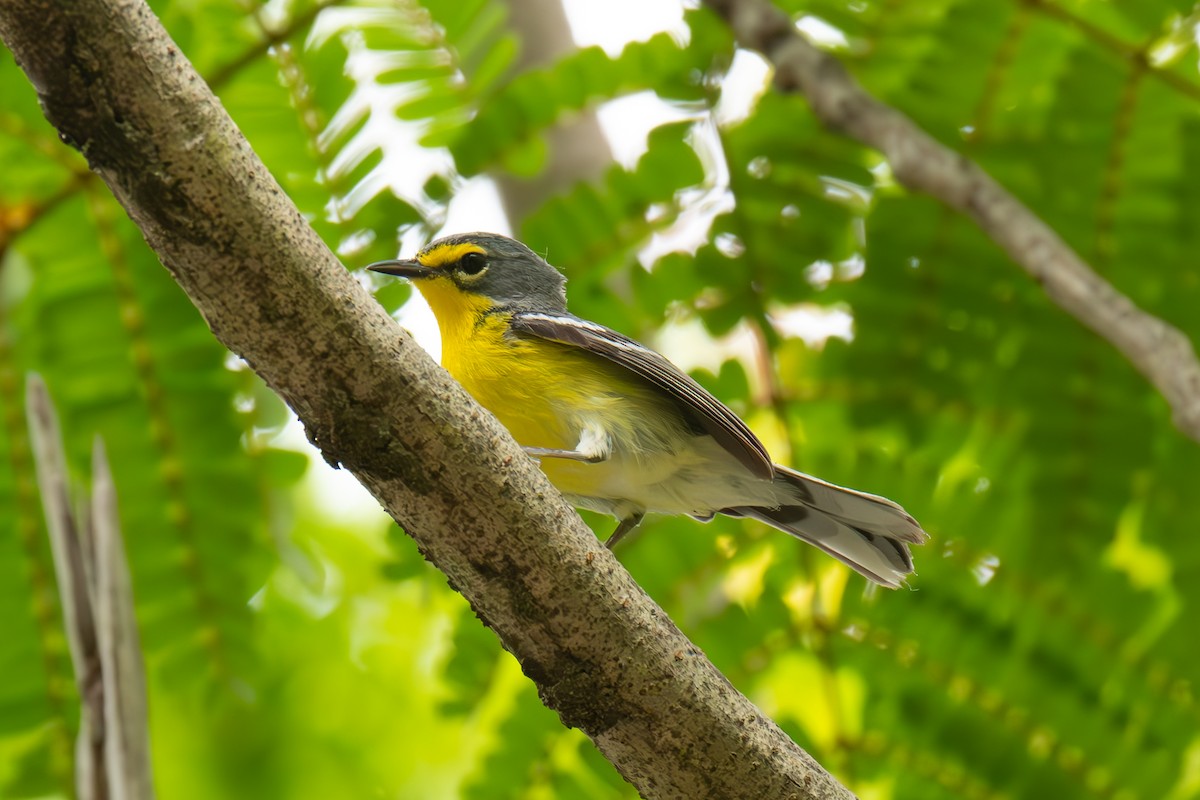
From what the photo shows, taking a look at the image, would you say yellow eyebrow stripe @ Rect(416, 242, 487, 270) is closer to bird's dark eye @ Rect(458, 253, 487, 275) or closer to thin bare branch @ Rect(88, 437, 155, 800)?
bird's dark eye @ Rect(458, 253, 487, 275)

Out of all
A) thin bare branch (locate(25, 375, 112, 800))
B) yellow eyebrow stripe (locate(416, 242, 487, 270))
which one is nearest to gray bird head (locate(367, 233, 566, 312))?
yellow eyebrow stripe (locate(416, 242, 487, 270))

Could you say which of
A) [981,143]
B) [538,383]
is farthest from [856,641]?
[981,143]

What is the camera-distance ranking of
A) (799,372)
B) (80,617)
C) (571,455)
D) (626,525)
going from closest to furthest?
(80,617)
(571,455)
(626,525)
(799,372)

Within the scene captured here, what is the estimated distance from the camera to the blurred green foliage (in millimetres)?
3529

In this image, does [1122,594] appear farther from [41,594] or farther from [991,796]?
[41,594]

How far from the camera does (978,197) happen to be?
3.15 metres

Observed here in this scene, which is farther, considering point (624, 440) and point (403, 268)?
point (403, 268)

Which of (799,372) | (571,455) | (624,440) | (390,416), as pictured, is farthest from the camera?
(799,372)

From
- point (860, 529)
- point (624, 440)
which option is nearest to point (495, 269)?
point (624, 440)

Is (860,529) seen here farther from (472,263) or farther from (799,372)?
(472,263)

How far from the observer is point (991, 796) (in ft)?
11.6

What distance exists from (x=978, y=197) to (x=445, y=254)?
1565 mm

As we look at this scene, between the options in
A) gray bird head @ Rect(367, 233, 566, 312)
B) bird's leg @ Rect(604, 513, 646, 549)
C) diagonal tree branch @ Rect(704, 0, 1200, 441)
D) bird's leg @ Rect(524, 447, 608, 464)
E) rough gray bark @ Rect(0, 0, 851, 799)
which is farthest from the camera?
gray bird head @ Rect(367, 233, 566, 312)

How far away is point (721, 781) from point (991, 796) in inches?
72.5
